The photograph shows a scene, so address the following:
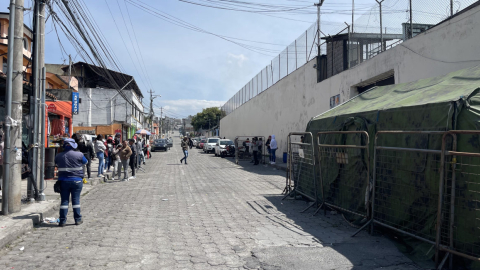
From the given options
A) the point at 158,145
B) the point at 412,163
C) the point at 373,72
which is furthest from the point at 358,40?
the point at 158,145

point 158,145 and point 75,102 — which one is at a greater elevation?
point 75,102

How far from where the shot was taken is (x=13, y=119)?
23.1 ft

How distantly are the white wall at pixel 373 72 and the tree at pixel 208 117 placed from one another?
59.9m

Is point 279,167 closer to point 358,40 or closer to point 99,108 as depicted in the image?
point 358,40

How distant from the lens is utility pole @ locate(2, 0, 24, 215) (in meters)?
6.90

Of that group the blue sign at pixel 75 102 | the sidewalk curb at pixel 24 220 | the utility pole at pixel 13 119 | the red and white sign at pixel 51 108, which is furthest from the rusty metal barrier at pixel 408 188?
the blue sign at pixel 75 102

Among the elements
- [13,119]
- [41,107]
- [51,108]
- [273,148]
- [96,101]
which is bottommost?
[273,148]

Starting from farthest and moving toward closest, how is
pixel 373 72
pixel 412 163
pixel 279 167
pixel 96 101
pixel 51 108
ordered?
1. pixel 96 101
2. pixel 279 167
3. pixel 51 108
4. pixel 373 72
5. pixel 412 163

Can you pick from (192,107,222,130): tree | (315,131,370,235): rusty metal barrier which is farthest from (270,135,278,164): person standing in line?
(192,107,222,130): tree

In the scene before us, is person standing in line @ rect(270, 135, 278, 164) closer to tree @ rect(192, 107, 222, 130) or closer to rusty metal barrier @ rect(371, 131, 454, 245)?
rusty metal barrier @ rect(371, 131, 454, 245)

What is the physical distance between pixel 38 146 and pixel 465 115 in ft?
27.9

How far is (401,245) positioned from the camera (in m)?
5.36

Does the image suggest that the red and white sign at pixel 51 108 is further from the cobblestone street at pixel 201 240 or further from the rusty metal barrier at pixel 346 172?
the rusty metal barrier at pixel 346 172

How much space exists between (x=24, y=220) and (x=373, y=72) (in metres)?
12.5
